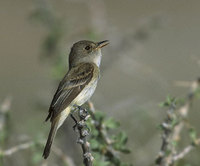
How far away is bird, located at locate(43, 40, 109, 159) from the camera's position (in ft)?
16.5

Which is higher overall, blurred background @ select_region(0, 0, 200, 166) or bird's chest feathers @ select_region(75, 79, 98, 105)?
blurred background @ select_region(0, 0, 200, 166)

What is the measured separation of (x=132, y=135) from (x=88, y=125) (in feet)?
6.28

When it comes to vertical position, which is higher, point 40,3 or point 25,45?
point 25,45

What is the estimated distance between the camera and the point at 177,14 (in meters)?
18.2

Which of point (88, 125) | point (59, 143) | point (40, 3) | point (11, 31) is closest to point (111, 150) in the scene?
point (88, 125)

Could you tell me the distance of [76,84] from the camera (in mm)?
5453

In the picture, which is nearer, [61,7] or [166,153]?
[166,153]

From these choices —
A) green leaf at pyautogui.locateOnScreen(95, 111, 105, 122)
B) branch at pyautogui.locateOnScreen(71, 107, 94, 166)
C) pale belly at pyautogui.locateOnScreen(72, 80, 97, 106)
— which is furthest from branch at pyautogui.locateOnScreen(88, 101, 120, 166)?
branch at pyautogui.locateOnScreen(71, 107, 94, 166)

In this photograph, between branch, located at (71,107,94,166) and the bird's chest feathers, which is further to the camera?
the bird's chest feathers

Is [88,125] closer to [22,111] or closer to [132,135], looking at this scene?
[132,135]

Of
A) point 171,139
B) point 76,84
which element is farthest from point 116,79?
point 171,139

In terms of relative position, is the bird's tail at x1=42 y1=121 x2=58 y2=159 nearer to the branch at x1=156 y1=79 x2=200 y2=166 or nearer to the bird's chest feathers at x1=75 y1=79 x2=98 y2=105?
the bird's chest feathers at x1=75 y1=79 x2=98 y2=105

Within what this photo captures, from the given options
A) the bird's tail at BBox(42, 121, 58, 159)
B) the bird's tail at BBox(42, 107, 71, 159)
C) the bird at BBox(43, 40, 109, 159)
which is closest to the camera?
the bird's tail at BBox(42, 121, 58, 159)

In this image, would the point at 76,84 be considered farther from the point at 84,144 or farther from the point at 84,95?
the point at 84,144
